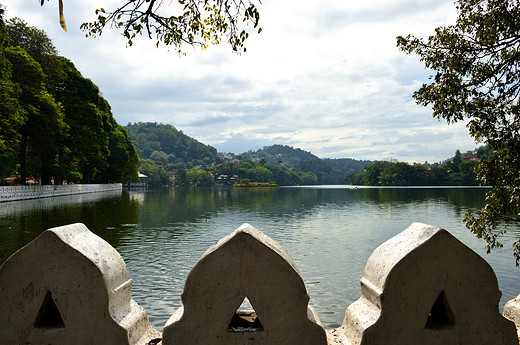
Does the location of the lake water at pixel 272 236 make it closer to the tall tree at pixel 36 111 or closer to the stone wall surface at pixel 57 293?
the stone wall surface at pixel 57 293

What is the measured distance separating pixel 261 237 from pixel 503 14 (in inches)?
199

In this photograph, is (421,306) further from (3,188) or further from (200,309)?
(3,188)

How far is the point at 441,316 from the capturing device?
9.61ft

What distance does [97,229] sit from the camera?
1895 centimetres

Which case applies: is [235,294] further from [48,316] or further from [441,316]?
[441,316]

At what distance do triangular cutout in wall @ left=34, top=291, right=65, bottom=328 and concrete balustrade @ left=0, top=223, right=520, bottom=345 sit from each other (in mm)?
11

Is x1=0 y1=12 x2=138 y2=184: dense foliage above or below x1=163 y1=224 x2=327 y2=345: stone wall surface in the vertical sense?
above

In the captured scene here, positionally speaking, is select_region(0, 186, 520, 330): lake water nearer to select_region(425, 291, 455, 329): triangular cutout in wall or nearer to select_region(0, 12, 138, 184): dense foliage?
select_region(425, 291, 455, 329): triangular cutout in wall

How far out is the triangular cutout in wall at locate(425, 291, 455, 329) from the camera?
273 centimetres

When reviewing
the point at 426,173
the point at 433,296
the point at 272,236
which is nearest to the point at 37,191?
the point at 272,236

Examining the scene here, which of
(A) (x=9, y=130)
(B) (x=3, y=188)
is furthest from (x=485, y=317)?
(B) (x=3, y=188)

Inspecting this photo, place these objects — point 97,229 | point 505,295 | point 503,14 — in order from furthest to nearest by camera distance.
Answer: point 97,229 < point 505,295 < point 503,14

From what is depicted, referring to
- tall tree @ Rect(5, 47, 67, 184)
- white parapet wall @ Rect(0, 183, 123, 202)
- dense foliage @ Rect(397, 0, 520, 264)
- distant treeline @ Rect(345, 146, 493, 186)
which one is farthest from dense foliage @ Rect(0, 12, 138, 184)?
distant treeline @ Rect(345, 146, 493, 186)

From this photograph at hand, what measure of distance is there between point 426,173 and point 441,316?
13452cm
